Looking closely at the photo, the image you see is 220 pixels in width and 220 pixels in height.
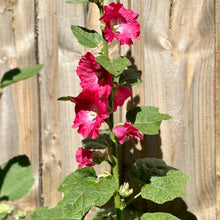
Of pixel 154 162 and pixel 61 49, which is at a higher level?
Result: pixel 61 49

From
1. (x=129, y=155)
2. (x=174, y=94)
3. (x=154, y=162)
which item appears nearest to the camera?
(x=154, y=162)

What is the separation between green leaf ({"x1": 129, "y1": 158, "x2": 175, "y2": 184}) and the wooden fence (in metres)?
0.18

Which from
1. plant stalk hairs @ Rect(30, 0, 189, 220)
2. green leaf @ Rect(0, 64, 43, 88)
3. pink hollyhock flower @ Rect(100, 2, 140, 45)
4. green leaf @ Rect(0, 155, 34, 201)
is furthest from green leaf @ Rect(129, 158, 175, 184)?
green leaf @ Rect(0, 64, 43, 88)

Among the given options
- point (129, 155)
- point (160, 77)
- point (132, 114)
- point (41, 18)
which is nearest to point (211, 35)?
point (160, 77)

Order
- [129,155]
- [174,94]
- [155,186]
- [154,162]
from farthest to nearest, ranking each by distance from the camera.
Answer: [129,155] → [174,94] → [154,162] → [155,186]

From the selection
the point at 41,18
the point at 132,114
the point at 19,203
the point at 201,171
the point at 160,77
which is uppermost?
the point at 41,18

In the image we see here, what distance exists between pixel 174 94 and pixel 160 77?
0.11 metres

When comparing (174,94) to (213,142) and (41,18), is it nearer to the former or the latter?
(213,142)

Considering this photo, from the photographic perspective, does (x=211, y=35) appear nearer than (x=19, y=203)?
Yes

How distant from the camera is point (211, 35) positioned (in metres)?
1.58

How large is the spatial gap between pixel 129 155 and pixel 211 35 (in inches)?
28.1

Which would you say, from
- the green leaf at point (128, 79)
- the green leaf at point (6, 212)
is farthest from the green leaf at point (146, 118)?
the green leaf at point (6, 212)

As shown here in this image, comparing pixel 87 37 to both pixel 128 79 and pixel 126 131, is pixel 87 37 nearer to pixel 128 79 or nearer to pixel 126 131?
pixel 128 79

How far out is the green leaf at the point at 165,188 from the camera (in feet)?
4.37
